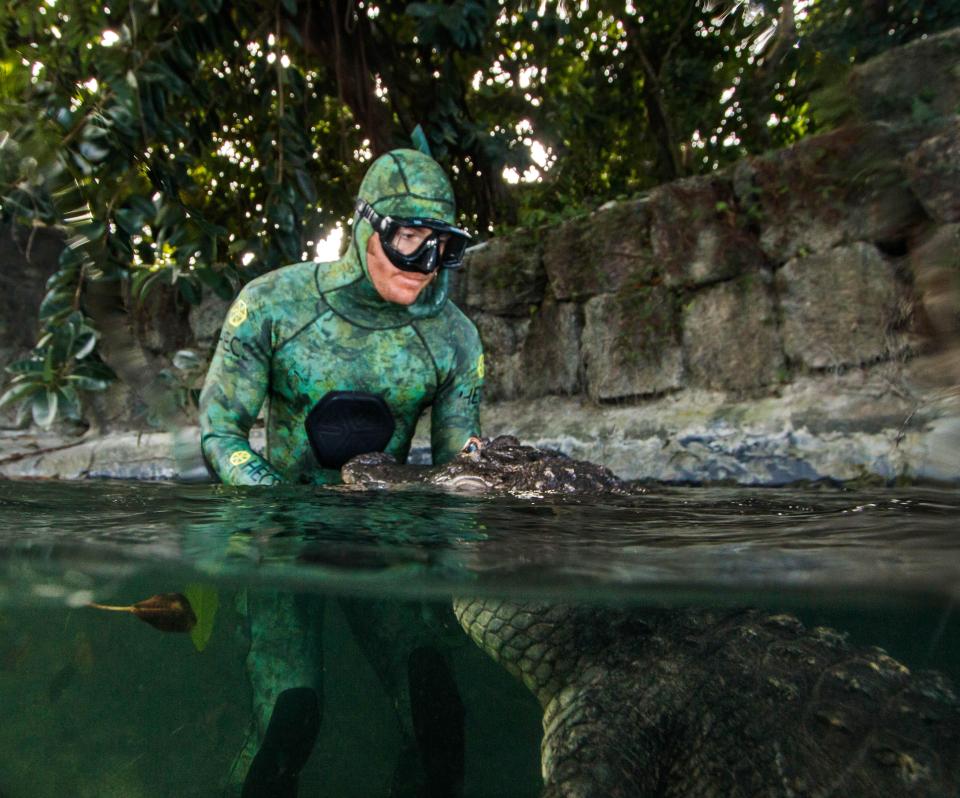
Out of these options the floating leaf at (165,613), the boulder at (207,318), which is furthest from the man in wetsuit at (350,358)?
the boulder at (207,318)

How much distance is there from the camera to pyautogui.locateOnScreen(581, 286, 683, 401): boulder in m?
6.55

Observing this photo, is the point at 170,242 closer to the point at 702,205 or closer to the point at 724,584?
the point at 702,205

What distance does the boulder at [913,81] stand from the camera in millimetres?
5812

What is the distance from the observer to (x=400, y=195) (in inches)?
148

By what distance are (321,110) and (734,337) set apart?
15.1 feet

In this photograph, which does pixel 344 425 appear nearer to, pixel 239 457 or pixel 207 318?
pixel 239 457

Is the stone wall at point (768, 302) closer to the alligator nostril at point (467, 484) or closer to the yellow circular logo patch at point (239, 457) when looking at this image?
Answer: the alligator nostril at point (467, 484)

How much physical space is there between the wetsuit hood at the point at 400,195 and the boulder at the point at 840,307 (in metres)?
3.21

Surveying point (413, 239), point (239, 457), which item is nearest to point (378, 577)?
point (239, 457)

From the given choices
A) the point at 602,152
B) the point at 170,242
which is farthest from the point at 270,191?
the point at 602,152

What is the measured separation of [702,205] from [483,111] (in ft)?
10.7

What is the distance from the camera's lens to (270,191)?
677cm

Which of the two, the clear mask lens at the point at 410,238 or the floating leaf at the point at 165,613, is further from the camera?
the floating leaf at the point at 165,613

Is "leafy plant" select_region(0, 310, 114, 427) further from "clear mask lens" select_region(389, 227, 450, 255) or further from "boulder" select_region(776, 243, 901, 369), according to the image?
"boulder" select_region(776, 243, 901, 369)
